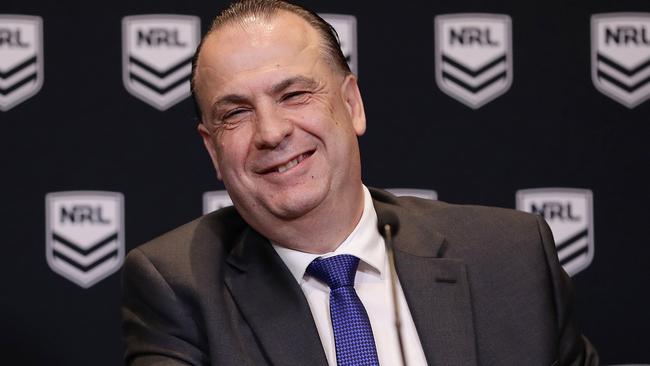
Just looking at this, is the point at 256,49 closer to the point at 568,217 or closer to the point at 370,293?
the point at 370,293

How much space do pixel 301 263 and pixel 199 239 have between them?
249 mm

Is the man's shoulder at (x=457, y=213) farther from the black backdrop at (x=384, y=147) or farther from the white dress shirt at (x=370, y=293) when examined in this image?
the black backdrop at (x=384, y=147)

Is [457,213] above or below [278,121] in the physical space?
below

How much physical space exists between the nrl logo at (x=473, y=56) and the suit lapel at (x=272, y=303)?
0.86 metres

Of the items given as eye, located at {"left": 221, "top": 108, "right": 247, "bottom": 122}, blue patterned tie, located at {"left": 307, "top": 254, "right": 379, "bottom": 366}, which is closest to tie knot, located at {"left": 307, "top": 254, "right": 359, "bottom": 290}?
blue patterned tie, located at {"left": 307, "top": 254, "right": 379, "bottom": 366}

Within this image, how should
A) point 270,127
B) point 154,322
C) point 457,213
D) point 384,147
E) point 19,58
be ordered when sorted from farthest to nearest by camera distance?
point 384,147, point 19,58, point 457,213, point 154,322, point 270,127

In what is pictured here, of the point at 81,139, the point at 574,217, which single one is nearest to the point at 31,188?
the point at 81,139

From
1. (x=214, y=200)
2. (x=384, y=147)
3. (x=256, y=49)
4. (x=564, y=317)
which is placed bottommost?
(x=564, y=317)

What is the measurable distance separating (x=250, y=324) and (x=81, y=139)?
2.87ft

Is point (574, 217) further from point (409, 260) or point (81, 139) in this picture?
point (81, 139)

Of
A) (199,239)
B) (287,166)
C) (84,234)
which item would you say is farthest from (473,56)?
(84,234)

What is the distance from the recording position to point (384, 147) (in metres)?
2.75

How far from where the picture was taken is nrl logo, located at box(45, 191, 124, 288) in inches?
103

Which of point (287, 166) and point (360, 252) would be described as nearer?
point (287, 166)
